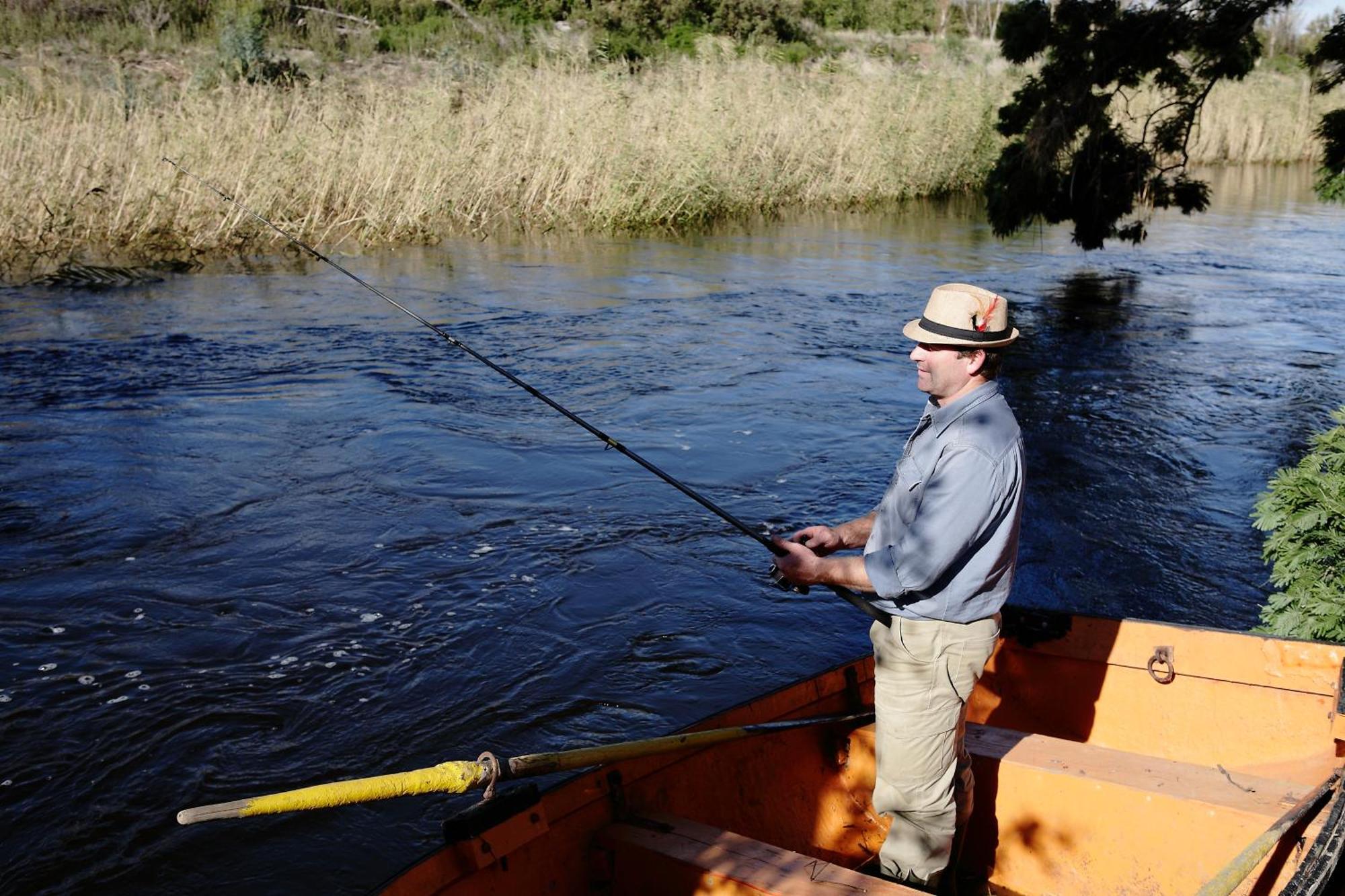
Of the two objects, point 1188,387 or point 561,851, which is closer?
point 561,851

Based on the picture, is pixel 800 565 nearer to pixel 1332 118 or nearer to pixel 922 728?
pixel 922 728

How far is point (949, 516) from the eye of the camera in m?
3.19

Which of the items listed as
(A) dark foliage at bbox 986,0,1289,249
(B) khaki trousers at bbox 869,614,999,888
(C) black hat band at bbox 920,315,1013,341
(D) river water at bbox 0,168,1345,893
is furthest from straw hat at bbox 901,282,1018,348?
(A) dark foliage at bbox 986,0,1289,249

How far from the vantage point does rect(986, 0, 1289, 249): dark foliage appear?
1195 cm

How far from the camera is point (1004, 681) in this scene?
464 centimetres

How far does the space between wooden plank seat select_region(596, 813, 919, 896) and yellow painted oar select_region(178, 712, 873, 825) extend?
0.25 m

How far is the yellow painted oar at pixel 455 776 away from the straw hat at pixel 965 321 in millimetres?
1318

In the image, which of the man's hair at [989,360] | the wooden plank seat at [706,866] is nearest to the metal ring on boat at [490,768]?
the wooden plank seat at [706,866]

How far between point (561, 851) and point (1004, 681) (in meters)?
2.04

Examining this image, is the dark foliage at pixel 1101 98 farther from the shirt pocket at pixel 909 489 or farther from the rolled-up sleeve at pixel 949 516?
the rolled-up sleeve at pixel 949 516

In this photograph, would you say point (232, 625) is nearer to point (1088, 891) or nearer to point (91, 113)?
point (1088, 891)

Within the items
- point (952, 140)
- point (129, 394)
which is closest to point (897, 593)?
point (129, 394)

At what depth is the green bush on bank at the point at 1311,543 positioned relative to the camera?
4586 millimetres

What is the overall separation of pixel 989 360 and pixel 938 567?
61 cm
